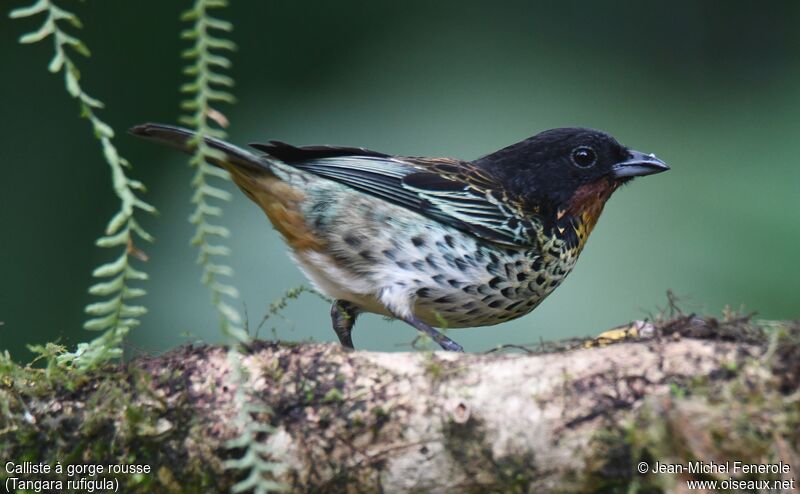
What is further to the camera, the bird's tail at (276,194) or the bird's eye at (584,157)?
the bird's eye at (584,157)

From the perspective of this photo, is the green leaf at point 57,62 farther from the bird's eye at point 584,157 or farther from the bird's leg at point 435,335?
the bird's eye at point 584,157

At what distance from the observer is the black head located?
444cm

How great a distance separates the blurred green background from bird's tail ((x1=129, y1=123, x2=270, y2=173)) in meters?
1.72

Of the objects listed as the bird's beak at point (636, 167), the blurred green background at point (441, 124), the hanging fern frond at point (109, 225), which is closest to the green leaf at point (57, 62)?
the hanging fern frond at point (109, 225)

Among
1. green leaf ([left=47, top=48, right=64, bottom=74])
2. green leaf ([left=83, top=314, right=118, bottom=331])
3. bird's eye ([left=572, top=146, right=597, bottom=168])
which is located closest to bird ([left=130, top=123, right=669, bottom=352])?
bird's eye ([left=572, top=146, right=597, bottom=168])

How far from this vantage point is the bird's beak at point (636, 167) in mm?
4449

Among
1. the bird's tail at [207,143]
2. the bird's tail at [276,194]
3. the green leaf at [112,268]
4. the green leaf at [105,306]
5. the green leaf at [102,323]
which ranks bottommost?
the green leaf at [102,323]

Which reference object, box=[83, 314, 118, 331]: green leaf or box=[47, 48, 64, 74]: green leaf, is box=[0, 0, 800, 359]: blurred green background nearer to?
box=[83, 314, 118, 331]: green leaf

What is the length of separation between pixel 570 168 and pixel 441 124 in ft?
6.39

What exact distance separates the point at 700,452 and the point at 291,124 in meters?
4.27

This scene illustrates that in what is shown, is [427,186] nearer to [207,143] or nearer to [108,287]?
[207,143]

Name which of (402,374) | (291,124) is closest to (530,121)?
(291,124)

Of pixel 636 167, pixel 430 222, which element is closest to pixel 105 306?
pixel 430 222

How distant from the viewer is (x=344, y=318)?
4.34 m
